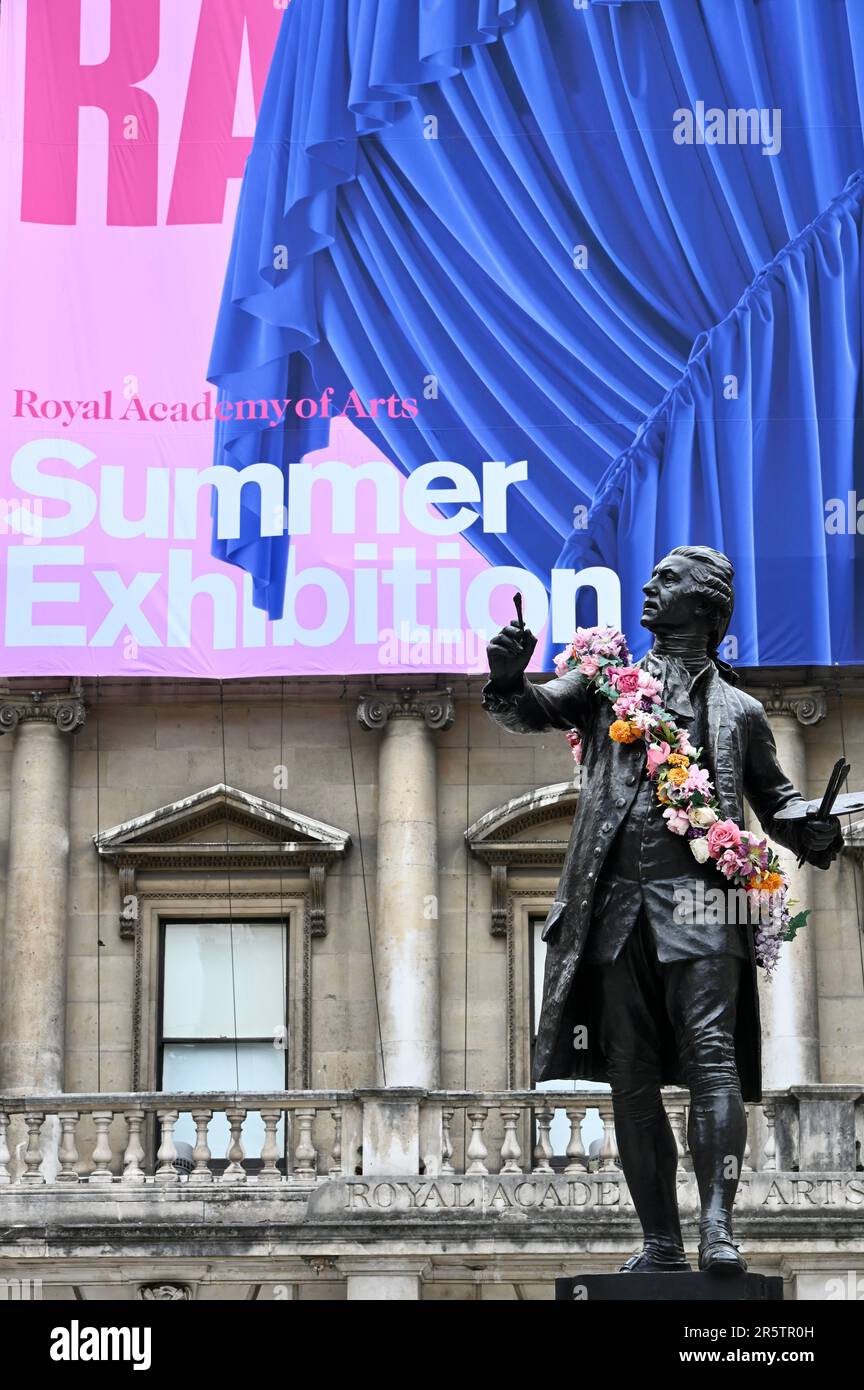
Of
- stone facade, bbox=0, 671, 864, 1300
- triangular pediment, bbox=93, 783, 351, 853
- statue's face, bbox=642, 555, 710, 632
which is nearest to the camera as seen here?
statue's face, bbox=642, 555, 710, 632

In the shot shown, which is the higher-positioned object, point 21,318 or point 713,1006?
point 21,318

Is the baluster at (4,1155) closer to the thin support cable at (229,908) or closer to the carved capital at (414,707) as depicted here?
the thin support cable at (229,908)

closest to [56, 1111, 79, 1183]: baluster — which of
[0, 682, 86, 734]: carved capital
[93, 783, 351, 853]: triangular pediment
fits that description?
[93, 783, 351, 853]: triangular pediment

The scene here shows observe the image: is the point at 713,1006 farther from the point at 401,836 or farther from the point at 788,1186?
the point at 401,836

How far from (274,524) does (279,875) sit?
9.45 ft

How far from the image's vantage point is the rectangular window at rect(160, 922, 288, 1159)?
2261 centimetres

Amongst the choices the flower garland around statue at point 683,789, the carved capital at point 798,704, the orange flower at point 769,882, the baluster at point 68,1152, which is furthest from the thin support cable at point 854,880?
the orange flower at point 769,882

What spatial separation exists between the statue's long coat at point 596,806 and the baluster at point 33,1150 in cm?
1226

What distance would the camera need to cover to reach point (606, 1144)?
19.4 m

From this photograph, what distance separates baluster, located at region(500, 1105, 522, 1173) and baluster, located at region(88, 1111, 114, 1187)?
9.14ft

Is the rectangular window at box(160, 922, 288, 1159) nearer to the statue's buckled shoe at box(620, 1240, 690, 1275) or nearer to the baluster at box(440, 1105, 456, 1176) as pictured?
the baluster at box(440, 1105, 456, 1176)
